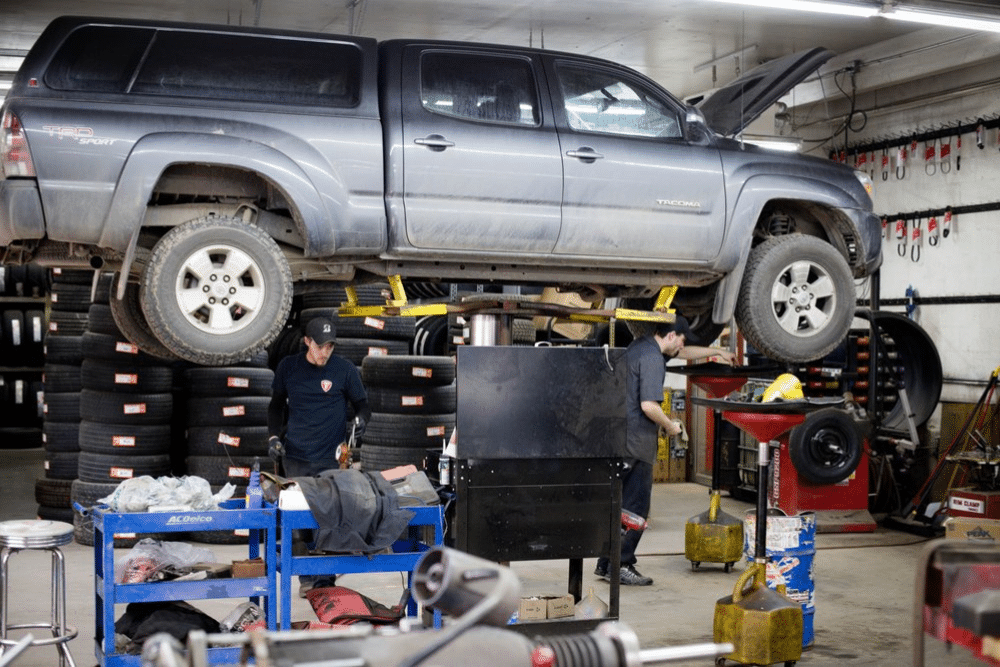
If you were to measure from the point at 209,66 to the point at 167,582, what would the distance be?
2303mm

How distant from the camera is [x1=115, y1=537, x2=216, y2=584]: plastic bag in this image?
4.99 meters

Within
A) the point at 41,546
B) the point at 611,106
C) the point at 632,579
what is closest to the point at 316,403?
the point at 41,546

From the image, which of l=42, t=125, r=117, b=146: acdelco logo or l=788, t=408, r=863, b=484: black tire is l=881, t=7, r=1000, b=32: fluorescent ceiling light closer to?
l=788, t=408, r=863, b=484: black tire

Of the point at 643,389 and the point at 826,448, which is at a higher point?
the point at 643,389

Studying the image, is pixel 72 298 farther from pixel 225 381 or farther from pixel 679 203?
pixel 679 203

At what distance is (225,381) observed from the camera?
830cm

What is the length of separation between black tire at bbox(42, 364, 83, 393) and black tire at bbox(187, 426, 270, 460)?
1.48 meters

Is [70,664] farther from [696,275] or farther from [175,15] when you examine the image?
[175,15]

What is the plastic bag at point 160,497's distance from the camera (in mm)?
4906

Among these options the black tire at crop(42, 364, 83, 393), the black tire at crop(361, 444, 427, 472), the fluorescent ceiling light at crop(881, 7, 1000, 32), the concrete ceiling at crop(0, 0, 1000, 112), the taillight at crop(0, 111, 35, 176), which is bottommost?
the black tire at crop(361, 444, 427, 472)

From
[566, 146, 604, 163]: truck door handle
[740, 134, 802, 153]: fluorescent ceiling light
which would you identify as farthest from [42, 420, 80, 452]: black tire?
[740, 134, 802, 153]: fluorescent ceiling light

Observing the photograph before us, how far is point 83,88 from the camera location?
4711 millimetres

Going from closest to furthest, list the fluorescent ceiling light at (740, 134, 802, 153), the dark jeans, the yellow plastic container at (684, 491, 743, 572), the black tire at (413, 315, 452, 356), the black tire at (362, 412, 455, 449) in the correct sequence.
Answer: the dark jeans, the yellow plastic container at (684, 491, 743, 572), the black tire at (362, 412, 455, 449), the fluorescent ceiling light at (740, 134, 802, 153), the black tire at (413, 315, 452, 356)

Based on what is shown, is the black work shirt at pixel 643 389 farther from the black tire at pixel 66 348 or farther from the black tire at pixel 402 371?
the black tire at pixel 66 348
